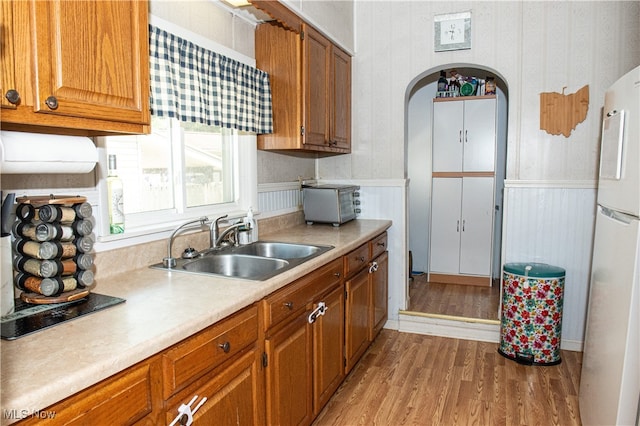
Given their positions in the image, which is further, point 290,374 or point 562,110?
point 562,110

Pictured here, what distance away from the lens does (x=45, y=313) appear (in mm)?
1282

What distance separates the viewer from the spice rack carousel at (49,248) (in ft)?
4.31

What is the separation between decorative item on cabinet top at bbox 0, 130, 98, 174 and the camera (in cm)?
118

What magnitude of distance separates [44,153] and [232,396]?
95cm

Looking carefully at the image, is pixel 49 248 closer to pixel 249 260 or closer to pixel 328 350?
pixel 249 260

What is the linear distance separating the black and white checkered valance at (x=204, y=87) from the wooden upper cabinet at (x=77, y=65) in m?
0.51

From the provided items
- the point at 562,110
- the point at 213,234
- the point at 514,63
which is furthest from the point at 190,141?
the point at 562,110

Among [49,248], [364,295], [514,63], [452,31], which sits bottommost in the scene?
[364,295]

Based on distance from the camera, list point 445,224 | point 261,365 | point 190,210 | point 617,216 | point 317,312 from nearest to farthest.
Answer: point 261,365 → point 617,216 → point 317,312 → point 190,210 → point 445,224

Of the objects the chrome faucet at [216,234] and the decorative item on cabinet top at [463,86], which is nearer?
the chrome faucet at [216,234]

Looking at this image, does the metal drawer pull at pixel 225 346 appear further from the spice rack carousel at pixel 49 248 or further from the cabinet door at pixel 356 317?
the cabinet door at pixel 356 317

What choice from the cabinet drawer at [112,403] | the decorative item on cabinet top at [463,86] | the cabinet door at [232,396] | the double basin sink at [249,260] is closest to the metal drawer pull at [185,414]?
the cabinet door at [232,396]

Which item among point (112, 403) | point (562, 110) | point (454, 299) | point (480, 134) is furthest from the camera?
point (480, 134)

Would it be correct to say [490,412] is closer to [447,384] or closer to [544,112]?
[447,384]
